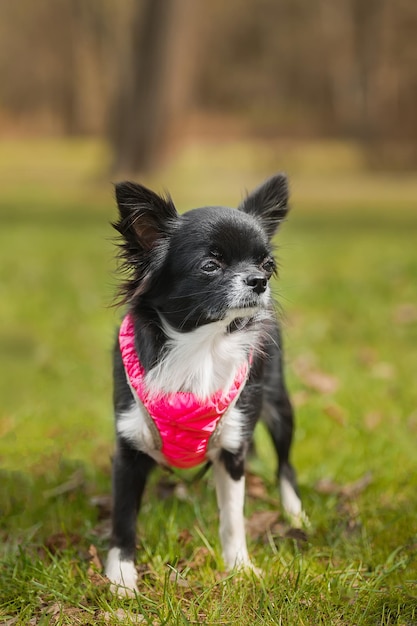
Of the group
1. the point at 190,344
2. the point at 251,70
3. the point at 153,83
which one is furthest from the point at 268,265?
the point at 251,70

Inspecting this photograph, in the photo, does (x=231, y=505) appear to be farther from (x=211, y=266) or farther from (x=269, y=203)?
(x=269, y=203)

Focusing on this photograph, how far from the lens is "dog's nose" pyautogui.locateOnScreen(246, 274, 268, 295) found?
2484mm

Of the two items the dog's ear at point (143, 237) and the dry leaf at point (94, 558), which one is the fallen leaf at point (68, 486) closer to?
the dry leaf at point (94, 558)

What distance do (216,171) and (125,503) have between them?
18.0 m

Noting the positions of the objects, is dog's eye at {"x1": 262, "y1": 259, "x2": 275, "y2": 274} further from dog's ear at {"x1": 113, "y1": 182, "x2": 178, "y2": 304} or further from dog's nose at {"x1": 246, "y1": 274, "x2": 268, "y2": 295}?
dog's ear at {"x1": 113, "y1": 182, "x2": 178, "y2": 304}

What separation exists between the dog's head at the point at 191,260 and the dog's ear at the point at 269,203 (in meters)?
0.17

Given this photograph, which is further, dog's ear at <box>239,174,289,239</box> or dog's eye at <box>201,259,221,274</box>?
dog's ear at <box>239,174,289,239</box>

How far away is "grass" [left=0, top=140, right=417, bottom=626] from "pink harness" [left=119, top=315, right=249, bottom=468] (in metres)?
0.43

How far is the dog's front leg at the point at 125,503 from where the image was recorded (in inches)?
113

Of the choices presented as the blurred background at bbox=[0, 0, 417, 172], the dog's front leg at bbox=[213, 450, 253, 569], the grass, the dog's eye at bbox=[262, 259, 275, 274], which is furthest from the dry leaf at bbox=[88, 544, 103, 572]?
the blurred background at bbox=[0, 0, 417, 172]

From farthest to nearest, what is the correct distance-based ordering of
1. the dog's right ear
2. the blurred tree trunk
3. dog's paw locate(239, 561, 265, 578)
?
the blurred tree trunk → dog's paw locate(239, 561, 265, 578) → the dog's right ear

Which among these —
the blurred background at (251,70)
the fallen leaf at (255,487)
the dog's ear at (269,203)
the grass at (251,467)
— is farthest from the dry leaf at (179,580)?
the blurred background at (251,70)

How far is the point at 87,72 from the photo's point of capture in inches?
1203

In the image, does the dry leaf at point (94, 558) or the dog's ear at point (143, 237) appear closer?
the dog's ear at point (143, 237)
